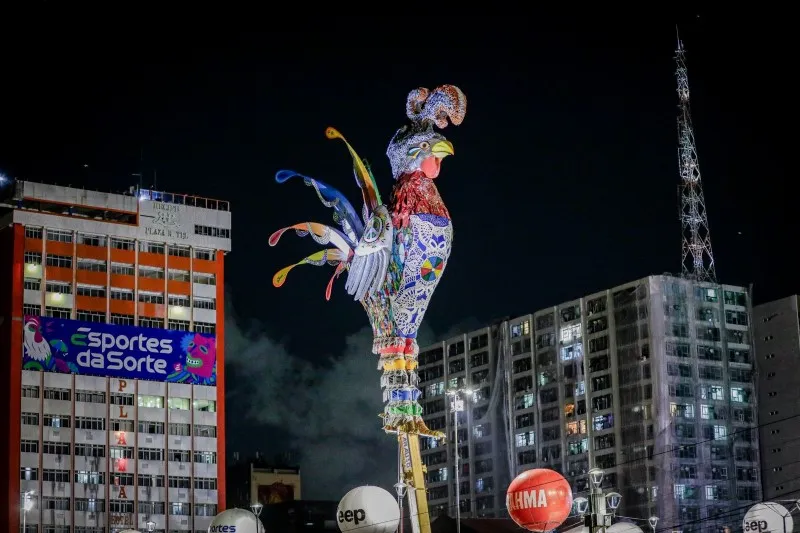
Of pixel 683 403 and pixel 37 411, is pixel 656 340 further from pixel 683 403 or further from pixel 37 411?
pixel 37 411

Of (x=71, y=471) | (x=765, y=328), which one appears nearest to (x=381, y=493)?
(x=71, y=471)

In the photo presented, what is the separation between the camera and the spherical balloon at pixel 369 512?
69.0m

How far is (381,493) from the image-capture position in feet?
229

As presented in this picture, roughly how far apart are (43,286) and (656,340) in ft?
202

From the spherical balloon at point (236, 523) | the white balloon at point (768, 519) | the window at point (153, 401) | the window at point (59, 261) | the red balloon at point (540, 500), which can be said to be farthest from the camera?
the window at point (153, 401)

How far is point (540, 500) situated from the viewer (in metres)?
65.8

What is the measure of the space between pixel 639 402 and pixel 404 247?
88876mm

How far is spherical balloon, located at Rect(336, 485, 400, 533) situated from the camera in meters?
69.0

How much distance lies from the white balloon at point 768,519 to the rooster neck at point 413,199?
1997 centimetres

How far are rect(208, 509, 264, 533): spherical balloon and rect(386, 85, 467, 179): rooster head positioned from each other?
20.1 m

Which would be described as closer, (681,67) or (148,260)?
(148,260)

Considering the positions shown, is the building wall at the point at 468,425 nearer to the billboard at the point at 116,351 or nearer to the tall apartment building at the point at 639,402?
the tall apartment building at the point at 639,402

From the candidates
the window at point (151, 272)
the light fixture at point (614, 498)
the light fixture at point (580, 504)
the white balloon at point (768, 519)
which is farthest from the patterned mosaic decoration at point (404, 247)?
the light fixture at point (580, 504)

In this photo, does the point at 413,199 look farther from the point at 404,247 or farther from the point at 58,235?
the point at 58,235
